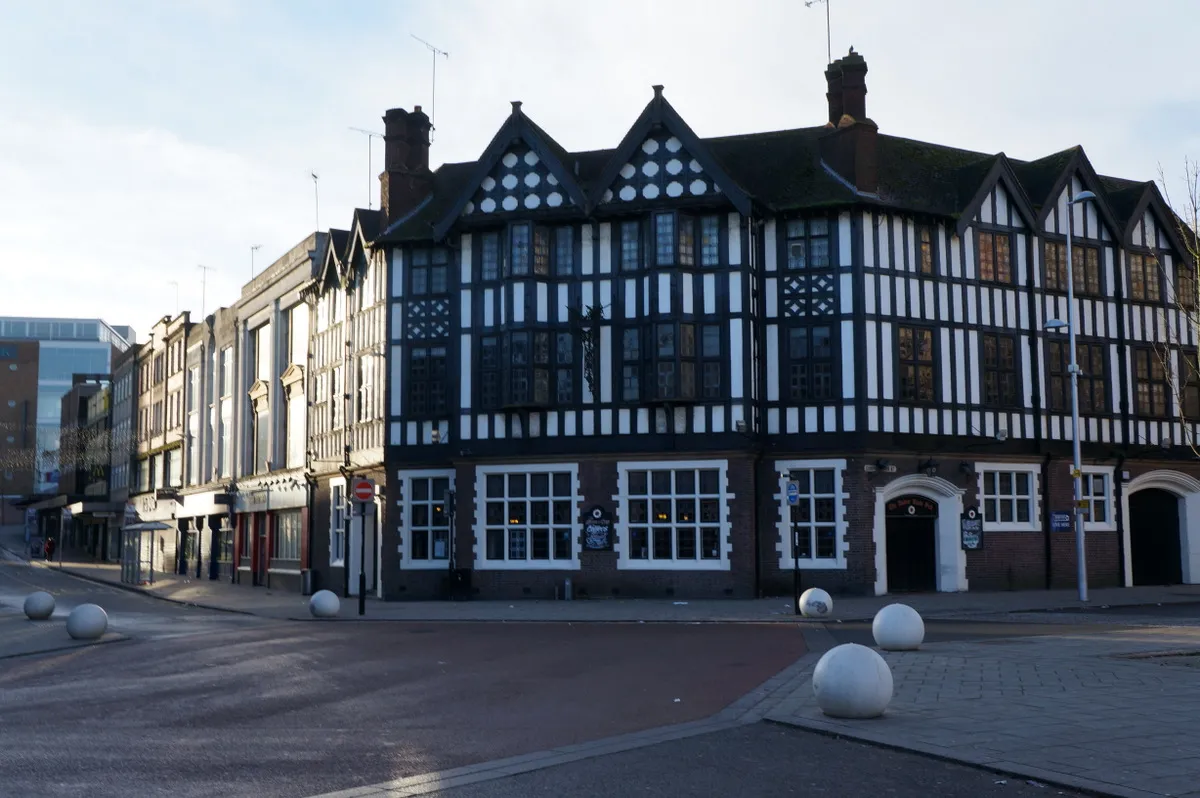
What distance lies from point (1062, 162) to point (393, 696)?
96.2ft

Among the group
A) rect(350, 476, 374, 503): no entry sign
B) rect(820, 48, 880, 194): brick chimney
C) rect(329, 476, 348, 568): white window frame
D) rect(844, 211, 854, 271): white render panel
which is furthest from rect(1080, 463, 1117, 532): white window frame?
rect(329, 476, 348, 568): white window frame

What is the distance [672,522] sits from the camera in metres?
32.6

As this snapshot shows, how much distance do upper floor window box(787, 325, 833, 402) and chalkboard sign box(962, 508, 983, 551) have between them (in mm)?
5105

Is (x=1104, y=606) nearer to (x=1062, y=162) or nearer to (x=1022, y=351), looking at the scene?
(x=1022, y=351)

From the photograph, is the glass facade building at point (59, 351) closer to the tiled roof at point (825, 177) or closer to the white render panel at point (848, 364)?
the tiled roof at point (825, 177)

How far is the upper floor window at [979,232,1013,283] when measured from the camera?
34.4 meters

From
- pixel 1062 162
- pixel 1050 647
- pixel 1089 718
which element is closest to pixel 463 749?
pixel 1089 718

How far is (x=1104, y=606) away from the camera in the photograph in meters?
28.8

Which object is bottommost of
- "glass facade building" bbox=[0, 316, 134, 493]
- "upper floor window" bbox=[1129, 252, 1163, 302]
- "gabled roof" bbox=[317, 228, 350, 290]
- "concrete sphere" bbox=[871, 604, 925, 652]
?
"concrete sphere" bbox=[871, 604, 925, 652]

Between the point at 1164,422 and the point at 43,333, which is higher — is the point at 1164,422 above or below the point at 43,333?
below

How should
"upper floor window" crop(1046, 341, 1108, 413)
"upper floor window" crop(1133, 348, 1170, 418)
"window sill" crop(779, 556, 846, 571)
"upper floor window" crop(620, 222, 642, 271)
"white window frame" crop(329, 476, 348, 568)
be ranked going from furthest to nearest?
"white window frame" crop(329, 476, 348, 568) < "upper floor window" crop(1133, 348, 1170, 418) < "upper floor window" crop(1046, 341, 1108, 413) < "upper floor window" crop(620, 222, 642, 271) < "window sill" crop(779, 556, 846, 571)

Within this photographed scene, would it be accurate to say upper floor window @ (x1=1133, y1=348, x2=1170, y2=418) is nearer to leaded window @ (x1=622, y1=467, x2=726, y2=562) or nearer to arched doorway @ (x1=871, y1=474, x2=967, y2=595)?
arched doorway @ (x1=871, y1=474, x2=967, y2=595)

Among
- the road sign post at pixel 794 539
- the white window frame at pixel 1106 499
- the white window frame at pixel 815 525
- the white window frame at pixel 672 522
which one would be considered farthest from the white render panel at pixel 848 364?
the white window frame at pixel 1106 499

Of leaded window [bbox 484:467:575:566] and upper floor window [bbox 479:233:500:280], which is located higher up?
upper floor window [bbox 479:233:500:280]
